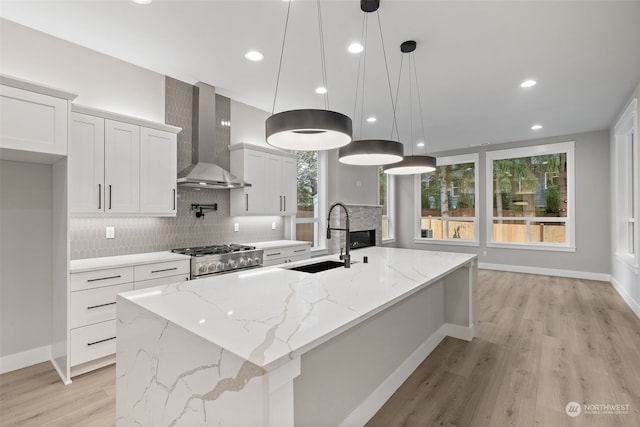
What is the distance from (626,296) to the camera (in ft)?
14.8

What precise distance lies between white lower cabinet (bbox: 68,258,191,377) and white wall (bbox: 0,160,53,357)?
624 millimetres

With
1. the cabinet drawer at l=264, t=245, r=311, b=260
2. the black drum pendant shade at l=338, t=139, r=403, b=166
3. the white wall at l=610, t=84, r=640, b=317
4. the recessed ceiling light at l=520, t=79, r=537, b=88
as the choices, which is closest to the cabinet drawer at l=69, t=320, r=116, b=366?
the cabinet drawer at l=264, t=245, r=311, b=260

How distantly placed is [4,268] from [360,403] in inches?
Answer: 121

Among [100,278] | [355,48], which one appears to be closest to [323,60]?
[355,48]

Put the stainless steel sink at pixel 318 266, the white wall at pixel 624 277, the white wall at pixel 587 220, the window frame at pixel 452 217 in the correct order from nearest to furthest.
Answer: the stainless steel sink at pixel 318 266, the white wall at pixel 624 277, the white wall at pixel 587 220, the window frame at pixel 452 217

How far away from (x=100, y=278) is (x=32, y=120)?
A: 4.28 ft

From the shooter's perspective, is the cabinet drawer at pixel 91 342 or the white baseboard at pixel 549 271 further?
the white baseboard at pixel 549 271

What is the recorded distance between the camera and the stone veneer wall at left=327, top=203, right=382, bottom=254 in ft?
20.0

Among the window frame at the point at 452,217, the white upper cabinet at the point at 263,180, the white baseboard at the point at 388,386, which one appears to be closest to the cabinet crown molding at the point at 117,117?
the white upper cabinet at the point at 263,180

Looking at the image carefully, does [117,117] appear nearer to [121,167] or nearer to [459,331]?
[121,167]

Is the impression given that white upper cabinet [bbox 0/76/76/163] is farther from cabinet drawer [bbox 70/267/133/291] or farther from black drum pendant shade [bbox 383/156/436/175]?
black drum pendant shade [bbox 383/156/436/175]

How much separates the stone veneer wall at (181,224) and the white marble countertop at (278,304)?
6.12ft

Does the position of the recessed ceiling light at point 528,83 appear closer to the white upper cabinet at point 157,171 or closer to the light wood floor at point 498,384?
the light wood floor at point 498,384

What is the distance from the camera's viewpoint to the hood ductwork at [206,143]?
3.66m
